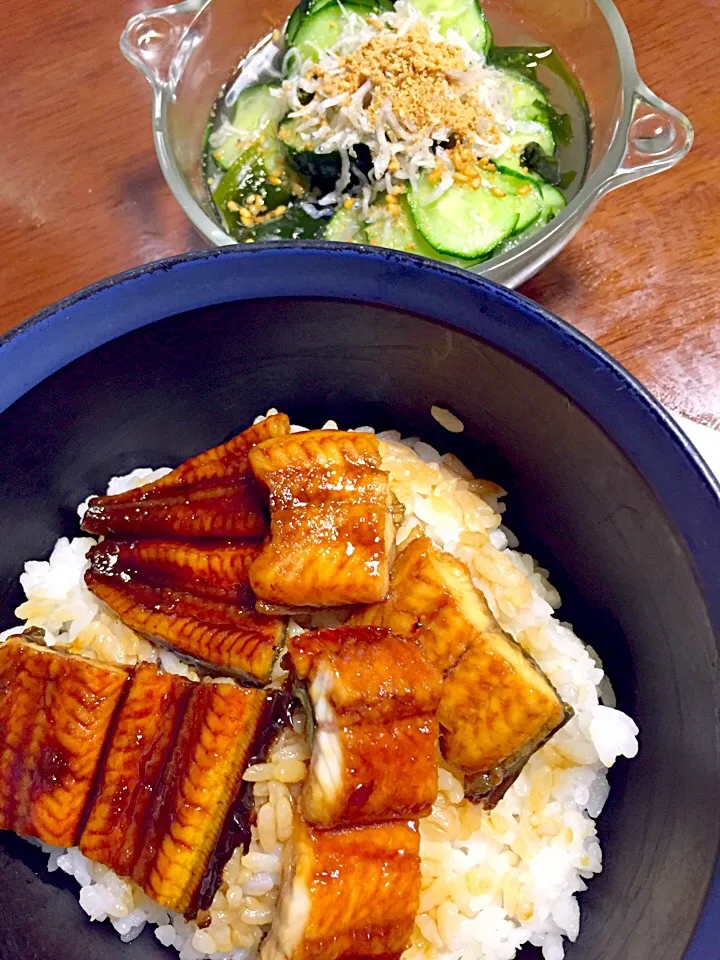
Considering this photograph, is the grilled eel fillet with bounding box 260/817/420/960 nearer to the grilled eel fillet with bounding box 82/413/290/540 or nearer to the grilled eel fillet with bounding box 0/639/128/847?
the grilled eel fillet with bounding box 0/639/128/847

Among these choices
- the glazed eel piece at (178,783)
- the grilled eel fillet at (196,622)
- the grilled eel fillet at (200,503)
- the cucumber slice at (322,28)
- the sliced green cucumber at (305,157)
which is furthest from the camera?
the cucumber slice at (322,28)

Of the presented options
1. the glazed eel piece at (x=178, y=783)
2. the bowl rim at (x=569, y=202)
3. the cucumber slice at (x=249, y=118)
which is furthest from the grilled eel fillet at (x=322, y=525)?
the cucumber slice at (x=249, y=118)

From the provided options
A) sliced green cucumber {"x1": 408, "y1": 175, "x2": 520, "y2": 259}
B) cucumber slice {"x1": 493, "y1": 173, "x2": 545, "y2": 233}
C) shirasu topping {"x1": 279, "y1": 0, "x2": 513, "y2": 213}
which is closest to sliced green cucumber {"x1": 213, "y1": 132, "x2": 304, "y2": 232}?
shirasu topping {"x1": 279, "y1": 0, "x2": 513, "y2": 213}

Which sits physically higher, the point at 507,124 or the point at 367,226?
the point at 507,124

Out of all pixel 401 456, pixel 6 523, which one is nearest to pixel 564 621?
pixel 401 456

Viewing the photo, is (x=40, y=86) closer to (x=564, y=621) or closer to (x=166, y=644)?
(x=166, y=644)

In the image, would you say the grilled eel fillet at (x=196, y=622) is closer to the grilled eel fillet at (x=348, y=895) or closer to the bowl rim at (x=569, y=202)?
the grilled eel fillet at (x=348, y=895)

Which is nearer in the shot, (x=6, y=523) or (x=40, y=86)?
(x=6, y=523)
